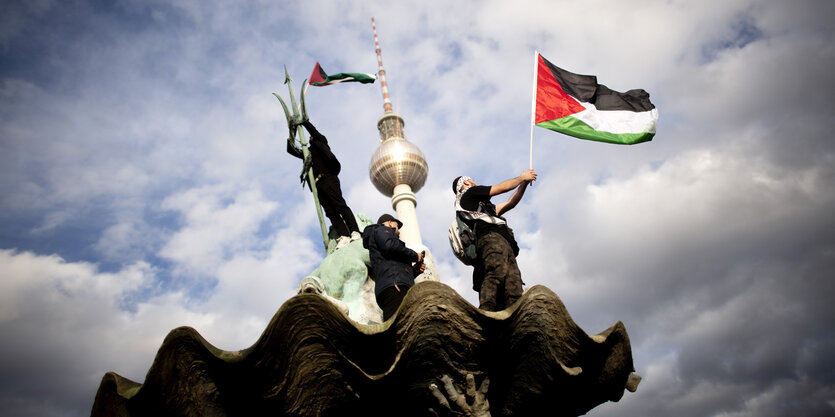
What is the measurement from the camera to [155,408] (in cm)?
378

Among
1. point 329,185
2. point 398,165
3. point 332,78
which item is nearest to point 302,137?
point 329,185

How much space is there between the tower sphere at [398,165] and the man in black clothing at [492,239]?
108 feet

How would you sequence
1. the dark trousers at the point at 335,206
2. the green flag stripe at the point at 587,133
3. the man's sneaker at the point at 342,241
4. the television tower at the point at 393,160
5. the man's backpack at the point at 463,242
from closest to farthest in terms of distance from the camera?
the man's backpack at the point at 463,242 < the green flag stripe at the point at 587,133 < the man's sneaker at the point at 342,241 < the dark trousers at the point at 335,206 < the television tower at the point at 393,160

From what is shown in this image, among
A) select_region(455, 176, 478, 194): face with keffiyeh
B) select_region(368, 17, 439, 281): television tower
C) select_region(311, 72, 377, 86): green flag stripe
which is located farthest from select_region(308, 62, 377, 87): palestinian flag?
select_region(368, 17, 439, 281): television tower

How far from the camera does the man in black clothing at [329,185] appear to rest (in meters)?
7.93

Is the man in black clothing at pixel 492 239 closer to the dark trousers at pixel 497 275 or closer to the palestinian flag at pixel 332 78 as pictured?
the dark trousers at pixel 497 275

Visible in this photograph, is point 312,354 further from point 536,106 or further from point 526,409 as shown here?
point 536,106

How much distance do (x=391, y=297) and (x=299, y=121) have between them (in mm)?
4989

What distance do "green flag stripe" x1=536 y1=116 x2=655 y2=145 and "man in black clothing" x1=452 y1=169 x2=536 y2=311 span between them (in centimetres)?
170

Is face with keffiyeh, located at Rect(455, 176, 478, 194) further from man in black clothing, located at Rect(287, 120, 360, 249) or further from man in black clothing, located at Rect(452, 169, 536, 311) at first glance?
man in black clothing, located at Rect(287, 120, 360, 249)

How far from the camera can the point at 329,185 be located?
27.1 ft

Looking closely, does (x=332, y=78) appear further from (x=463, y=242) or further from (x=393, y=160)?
(x=393, y=160)

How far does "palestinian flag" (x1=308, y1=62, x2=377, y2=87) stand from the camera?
476 inches

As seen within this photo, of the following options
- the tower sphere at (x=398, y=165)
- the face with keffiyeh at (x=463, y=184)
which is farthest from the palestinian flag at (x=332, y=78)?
the tower sphere at (x=398, y=165)
